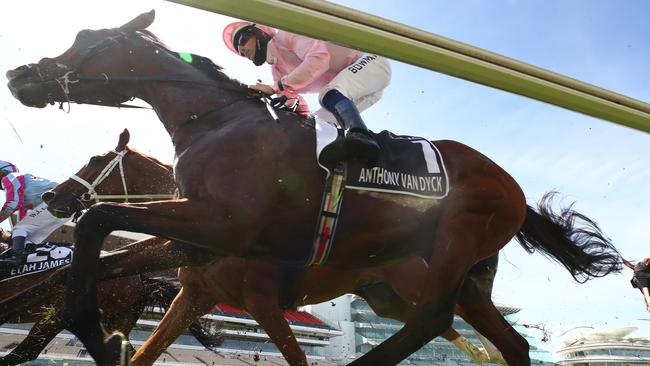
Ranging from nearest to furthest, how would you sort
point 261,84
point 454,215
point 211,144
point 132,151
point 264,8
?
1. point 264,8
2. point 211,144
3. point 454,215
4. point 261,84
5. point 132,151

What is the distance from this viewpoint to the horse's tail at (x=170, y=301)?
205 inches

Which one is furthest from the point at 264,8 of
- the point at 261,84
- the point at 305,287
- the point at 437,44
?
the point at 305,287

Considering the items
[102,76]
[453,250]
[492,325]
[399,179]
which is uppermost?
[102,76]

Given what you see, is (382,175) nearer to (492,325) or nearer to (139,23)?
(492,325)

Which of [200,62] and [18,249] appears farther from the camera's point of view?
[18,249]

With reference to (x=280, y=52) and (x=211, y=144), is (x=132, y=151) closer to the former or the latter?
(x=280, y=52)

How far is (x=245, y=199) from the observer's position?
94.8 inches

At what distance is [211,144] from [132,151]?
7.13 feet

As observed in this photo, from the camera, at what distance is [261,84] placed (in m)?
2.95

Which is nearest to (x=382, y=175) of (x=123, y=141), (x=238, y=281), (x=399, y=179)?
(x=399, y=179)

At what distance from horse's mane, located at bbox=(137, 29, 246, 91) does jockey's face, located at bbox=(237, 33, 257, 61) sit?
19 centimetres

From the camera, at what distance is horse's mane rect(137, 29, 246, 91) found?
2994 millimetres

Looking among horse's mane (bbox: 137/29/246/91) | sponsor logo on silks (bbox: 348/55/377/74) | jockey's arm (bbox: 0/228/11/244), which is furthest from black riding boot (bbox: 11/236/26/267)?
sponsor logo on silks (bbox: 348/55/377/74)

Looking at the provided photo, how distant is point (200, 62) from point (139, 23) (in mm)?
372
